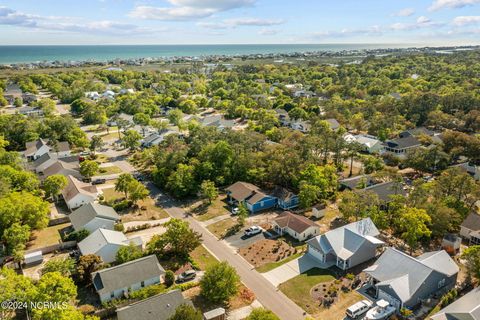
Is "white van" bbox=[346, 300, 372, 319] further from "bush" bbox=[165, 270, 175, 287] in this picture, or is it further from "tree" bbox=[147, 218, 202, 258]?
"tree" bbox=[147, 218, 202, 258]

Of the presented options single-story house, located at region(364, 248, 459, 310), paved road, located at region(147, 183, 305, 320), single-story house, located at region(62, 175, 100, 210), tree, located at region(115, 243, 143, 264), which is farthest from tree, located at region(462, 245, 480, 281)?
single-story house, located at region(62, 175, 100, 210)

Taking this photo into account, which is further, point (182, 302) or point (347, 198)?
point (347, 198)

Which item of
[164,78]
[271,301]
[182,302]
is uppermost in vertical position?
[164,78]

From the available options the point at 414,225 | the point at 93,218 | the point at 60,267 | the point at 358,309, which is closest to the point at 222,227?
the point at 93,218

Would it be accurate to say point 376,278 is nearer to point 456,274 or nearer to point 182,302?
point 456,274

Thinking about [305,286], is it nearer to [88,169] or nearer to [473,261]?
[473,261]

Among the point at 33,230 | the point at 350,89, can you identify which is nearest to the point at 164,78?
the point at 350,89
